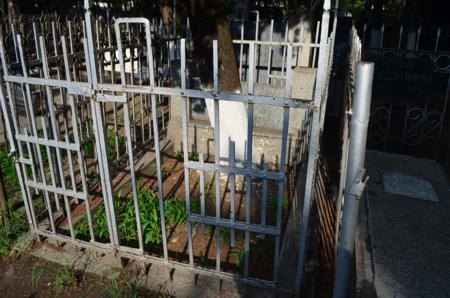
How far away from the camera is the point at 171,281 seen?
3.38m

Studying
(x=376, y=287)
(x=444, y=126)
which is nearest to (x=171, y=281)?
(x=376, y=287)

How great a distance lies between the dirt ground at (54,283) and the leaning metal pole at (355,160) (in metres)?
1.90

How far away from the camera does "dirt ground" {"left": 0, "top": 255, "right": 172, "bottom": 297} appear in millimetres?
3271

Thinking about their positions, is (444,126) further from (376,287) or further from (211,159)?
(376,287)

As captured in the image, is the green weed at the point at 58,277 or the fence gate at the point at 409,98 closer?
the green weed at the point at 58,277

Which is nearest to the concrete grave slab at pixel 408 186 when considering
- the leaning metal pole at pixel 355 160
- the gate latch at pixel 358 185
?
the leaning metal pole at pixel 355 160

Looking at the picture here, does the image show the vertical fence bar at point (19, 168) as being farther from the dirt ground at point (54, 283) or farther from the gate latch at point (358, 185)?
the gate latch at point (358, 185)

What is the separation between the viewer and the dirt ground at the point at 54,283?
3.27 metres

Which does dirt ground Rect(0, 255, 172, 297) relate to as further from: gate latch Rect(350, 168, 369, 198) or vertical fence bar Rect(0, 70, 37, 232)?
gate latch Rect(350, 168, 369, 198)

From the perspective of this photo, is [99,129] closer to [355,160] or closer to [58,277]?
[58,277]

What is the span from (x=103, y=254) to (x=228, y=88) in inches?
104

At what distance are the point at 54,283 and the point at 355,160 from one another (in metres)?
2.93

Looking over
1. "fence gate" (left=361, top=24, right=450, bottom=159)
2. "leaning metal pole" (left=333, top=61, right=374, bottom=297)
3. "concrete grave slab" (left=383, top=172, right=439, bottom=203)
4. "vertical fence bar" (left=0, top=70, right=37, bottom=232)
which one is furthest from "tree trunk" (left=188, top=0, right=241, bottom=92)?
"leaning metal pole" (left=333, top=61, right=374, bottom=297)

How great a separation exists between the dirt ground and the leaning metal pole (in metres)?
1.90
